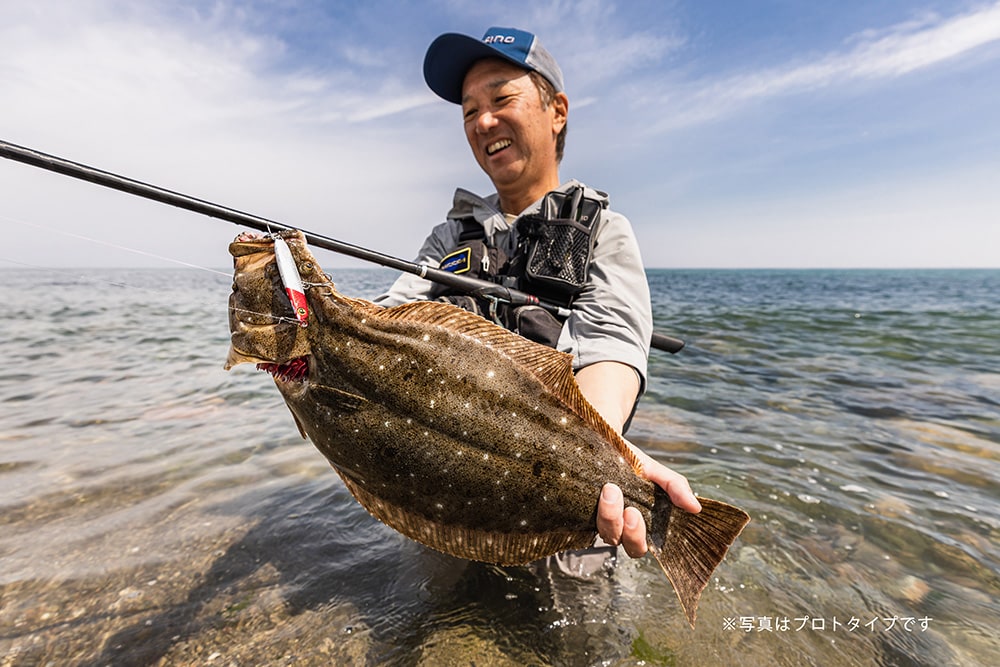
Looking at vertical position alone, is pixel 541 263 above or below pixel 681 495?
above

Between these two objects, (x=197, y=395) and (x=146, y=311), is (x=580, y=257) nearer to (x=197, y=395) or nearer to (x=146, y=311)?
(x=197, y=395)

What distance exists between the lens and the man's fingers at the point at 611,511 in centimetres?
190

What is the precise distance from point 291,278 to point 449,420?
790 mm

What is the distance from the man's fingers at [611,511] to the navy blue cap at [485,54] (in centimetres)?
287

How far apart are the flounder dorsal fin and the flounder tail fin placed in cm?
24

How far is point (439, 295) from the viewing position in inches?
142

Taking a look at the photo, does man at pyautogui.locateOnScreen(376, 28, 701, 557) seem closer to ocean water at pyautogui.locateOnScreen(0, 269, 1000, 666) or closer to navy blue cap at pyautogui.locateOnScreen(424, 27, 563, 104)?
navy blue cap at pyautogui.locateOnScreen(424, 27, 563, 104)

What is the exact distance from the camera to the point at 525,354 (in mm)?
2010

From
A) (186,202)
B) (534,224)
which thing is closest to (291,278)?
(186,202)

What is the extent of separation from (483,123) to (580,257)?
1179 millimetres

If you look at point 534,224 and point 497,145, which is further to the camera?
point 497,145

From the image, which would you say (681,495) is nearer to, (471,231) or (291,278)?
(291,278)

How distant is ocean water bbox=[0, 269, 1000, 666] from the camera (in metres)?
2.66

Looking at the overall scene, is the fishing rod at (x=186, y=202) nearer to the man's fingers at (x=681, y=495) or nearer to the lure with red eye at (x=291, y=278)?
the lure with red eye at (x=291, y=278)
